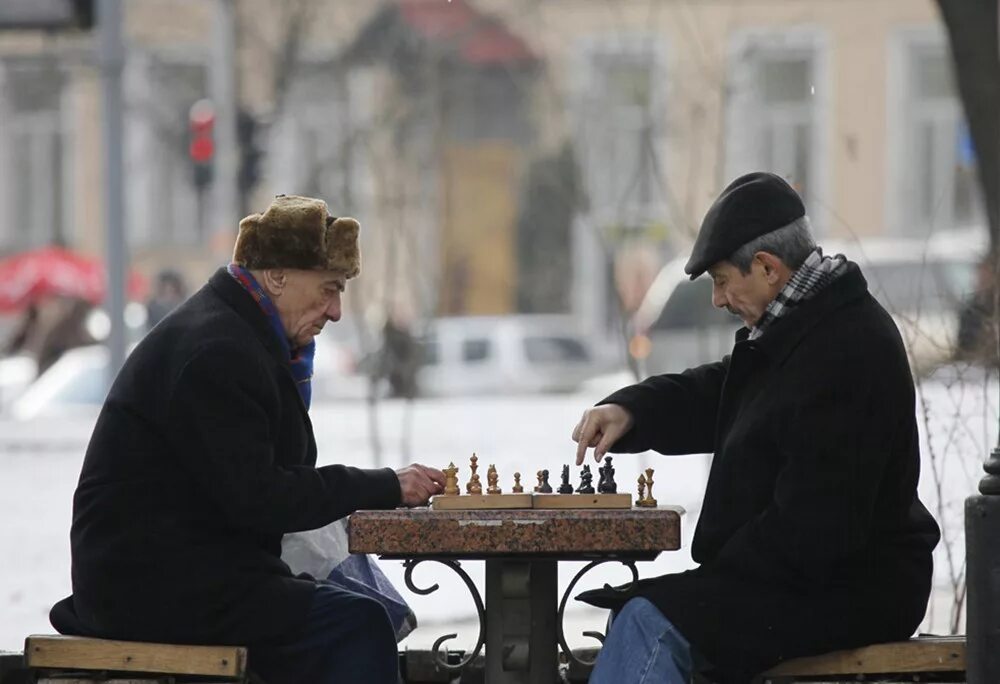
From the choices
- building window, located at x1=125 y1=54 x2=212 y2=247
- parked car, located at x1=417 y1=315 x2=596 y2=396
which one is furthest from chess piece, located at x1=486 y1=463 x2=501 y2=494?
building window, located at x1=125 y1=54 x2=212 y2=247

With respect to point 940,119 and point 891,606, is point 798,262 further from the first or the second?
point 940,119

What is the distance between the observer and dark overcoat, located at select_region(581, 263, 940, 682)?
4.19 m

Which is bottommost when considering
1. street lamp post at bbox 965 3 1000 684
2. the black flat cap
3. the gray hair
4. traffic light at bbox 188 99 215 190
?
street lamp post at bbox 965 3 1000 684

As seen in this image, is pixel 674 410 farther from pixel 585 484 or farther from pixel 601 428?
pixel 585 484

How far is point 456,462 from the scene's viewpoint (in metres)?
13.2

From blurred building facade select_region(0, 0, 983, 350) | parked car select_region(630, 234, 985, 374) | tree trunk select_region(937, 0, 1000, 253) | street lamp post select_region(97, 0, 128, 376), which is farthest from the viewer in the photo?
blurred building facade select_region(0, 0, 983, 350)

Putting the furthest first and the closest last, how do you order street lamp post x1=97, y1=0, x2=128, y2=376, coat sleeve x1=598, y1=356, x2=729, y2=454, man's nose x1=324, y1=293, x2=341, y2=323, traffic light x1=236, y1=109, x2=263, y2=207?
1. traffic light x1=236, y1=109, x2=263, y2=207
2. street lamp post x1=97, y1=0, x2=128, y2=376
3. coat sleeve x1=598, y1=356, x2=729, y2=454
4. man's nose x1=324, y1=293, x2=341, y2=323

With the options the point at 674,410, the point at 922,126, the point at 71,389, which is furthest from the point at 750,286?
the point at 922,126

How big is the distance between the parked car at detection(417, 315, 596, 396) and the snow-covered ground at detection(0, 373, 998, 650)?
3.42 meters

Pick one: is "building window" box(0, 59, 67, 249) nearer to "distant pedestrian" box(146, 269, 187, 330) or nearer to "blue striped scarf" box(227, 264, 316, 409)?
"distant pedestrian" box(146, 269, 187, 330)

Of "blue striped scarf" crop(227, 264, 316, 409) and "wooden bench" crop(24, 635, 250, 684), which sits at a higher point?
"blue striped scarf" crop(227, 264, 316, 409)

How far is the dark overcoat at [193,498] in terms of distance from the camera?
170 inches

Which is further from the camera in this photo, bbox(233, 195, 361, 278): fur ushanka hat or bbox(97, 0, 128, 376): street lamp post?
bbox(97, 0, 128, 376): street lamp post

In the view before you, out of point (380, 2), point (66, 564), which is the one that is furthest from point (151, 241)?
point (66, 564)
